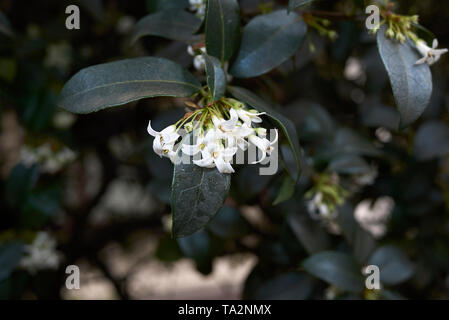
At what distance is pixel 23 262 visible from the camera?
40.0 inches

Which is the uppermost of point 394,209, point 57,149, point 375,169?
point 57,149

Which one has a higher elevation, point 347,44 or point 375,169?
point 347,44

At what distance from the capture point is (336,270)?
0.76m

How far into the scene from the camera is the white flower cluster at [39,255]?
1.02 meters

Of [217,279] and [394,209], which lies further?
[217,279]

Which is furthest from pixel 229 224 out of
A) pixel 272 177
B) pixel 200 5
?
pixel 200 5

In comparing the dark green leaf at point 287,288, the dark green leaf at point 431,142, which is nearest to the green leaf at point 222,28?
the dark green leaf at point 287,288

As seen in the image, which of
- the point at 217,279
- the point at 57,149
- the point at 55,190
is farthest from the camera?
the point at 217,279

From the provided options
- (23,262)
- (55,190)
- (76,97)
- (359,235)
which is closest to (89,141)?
(55,190)

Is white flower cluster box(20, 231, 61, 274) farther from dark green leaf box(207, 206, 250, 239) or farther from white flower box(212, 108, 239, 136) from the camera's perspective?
white flower box(212, 108, 239, 136)

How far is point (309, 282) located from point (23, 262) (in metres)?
0.76

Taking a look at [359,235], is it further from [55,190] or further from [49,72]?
[49,72]

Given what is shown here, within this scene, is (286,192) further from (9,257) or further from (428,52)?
(9,257)

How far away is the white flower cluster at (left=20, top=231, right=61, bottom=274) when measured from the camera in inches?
40.2
